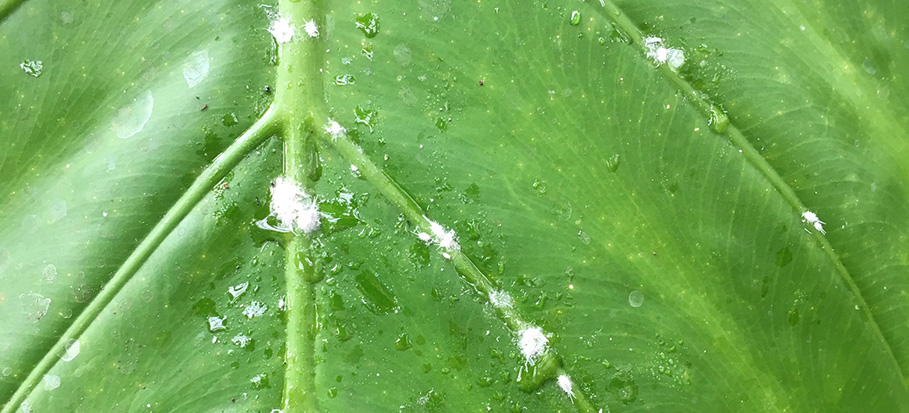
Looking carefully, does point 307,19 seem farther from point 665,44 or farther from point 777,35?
point 777,35

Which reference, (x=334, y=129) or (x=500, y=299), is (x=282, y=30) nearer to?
(x=334, y=129)

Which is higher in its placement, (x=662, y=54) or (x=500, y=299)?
(x=662, y=54)

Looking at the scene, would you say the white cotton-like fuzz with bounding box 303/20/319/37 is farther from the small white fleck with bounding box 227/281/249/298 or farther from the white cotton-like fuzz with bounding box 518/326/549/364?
the white cotton-like fuzz with bounding box 518/326/549/364

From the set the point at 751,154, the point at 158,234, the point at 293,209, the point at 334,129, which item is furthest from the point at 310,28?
the point at 751,154

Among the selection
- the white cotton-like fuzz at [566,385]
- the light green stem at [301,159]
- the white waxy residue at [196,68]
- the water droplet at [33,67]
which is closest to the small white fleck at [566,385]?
the white cotton-like fuzz at [566,385]

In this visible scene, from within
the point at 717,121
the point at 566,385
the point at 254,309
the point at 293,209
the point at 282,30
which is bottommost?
the point at 566,385

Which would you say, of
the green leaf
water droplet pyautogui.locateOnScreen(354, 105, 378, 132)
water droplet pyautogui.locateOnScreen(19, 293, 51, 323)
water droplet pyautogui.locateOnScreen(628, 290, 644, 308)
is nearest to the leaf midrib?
the green leaf
